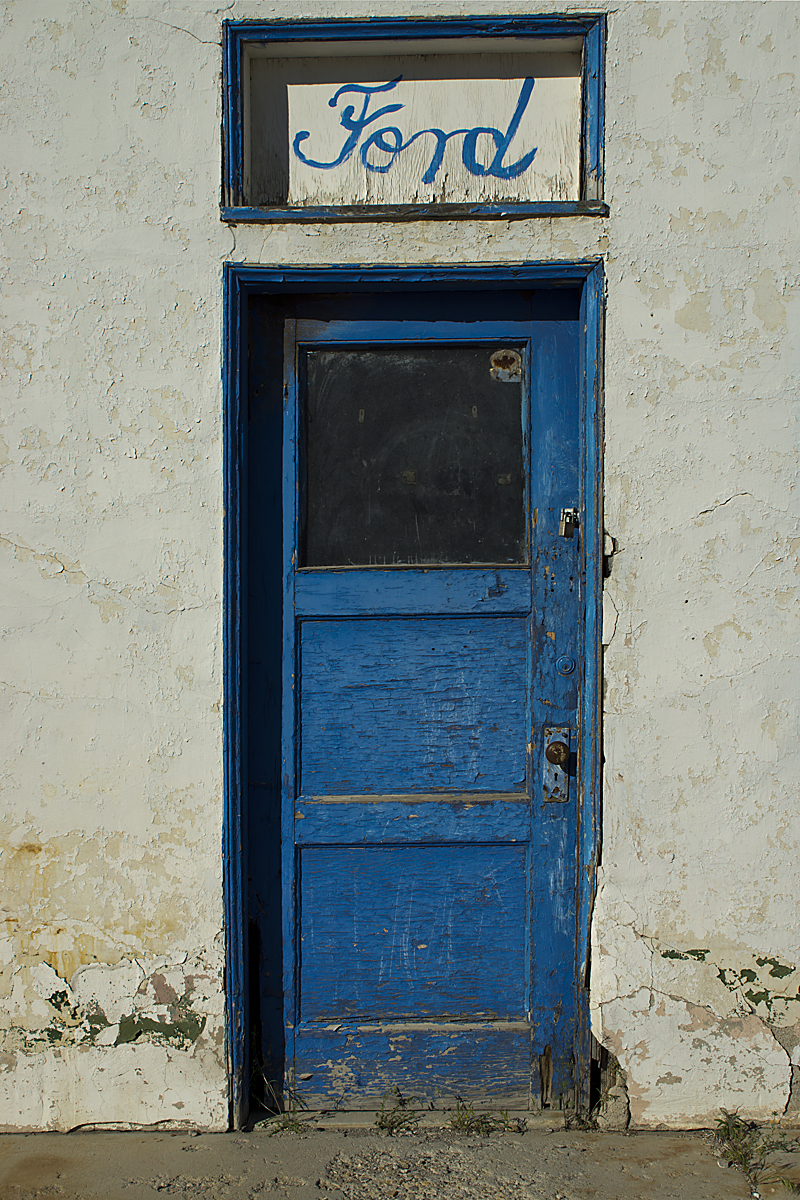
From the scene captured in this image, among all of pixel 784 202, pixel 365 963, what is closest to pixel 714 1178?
pixel 365 963

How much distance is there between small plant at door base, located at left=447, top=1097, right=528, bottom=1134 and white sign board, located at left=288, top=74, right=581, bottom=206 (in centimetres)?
260

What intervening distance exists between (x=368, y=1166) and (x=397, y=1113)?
0.21 m

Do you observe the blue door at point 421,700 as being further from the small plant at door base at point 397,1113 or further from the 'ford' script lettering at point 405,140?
the 'ford' script lettering at point 405,140

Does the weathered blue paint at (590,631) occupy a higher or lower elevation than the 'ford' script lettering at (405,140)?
lower

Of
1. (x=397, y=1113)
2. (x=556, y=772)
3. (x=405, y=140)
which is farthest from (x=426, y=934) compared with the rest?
(x=405, y=140)

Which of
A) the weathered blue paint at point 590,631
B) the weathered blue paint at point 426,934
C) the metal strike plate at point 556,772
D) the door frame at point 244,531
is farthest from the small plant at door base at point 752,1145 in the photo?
the metal strike plate at point 556,772

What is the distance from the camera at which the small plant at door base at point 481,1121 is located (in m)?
2.16

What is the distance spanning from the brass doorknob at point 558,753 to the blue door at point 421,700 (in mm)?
11

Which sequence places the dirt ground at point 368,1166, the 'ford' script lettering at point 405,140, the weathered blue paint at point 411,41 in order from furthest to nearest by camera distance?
the 'ford' script lettering at point 405,140, the weathered blue paint at point 411,41, the dirt ground at point 368,1166

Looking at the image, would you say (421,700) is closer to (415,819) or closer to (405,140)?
(415,819)

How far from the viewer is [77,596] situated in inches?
84.4

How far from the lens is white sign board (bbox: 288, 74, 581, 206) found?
7.16ft

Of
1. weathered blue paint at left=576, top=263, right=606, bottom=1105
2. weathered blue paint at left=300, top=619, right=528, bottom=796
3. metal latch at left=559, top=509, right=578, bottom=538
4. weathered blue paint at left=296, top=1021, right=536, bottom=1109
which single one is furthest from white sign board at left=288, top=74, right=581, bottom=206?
weathered blue paint at left=296, top=1021, right=536, bottom=1109

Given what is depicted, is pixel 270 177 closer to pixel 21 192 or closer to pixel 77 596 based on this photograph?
pixel 21 192
